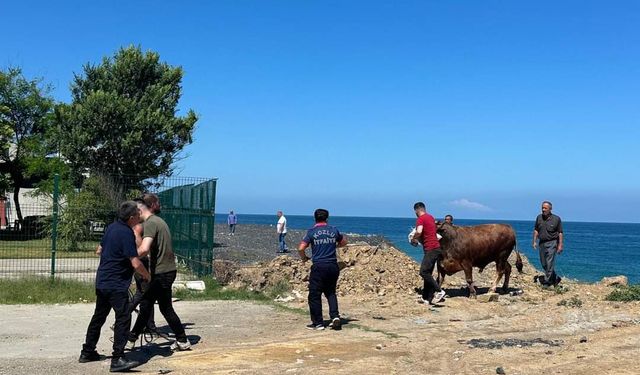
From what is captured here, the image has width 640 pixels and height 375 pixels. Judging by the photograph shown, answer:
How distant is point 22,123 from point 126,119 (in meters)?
8.96

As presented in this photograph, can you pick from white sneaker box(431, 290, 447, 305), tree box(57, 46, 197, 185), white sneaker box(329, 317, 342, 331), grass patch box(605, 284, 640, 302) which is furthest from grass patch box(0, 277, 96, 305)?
tree box(57, 46, 197, 185)

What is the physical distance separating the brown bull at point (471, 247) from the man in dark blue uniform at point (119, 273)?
764 cm

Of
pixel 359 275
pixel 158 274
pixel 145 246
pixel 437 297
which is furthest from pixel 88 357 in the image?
pixel 359 275

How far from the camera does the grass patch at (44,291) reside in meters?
13.0

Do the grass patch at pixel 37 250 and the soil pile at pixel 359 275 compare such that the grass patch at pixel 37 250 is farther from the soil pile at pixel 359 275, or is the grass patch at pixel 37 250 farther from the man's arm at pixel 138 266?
the man's arm at pixel 138 266

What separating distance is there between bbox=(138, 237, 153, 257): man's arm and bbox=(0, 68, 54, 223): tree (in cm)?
2913

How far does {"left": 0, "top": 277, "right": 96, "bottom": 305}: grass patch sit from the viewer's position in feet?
42.5

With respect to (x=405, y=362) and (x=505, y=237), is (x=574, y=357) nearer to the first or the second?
(x=405, y=362)

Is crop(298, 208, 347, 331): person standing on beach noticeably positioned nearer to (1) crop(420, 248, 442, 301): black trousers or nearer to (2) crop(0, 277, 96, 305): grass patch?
(1) crop(420, 248, 442, 301): black trousers

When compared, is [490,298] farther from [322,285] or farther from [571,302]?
[322,285]

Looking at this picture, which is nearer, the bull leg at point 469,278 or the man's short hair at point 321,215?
the man's short hair at point 321,215

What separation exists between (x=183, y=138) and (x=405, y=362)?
27.7 metres

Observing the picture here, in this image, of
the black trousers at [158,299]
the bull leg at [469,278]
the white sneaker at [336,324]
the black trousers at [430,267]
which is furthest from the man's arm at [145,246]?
the bull leg at [469,278]

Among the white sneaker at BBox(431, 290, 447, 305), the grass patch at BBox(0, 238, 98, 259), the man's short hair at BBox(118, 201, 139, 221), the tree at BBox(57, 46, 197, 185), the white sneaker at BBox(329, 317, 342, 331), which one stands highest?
the tree at BBox(57, 46, 197, 185)
